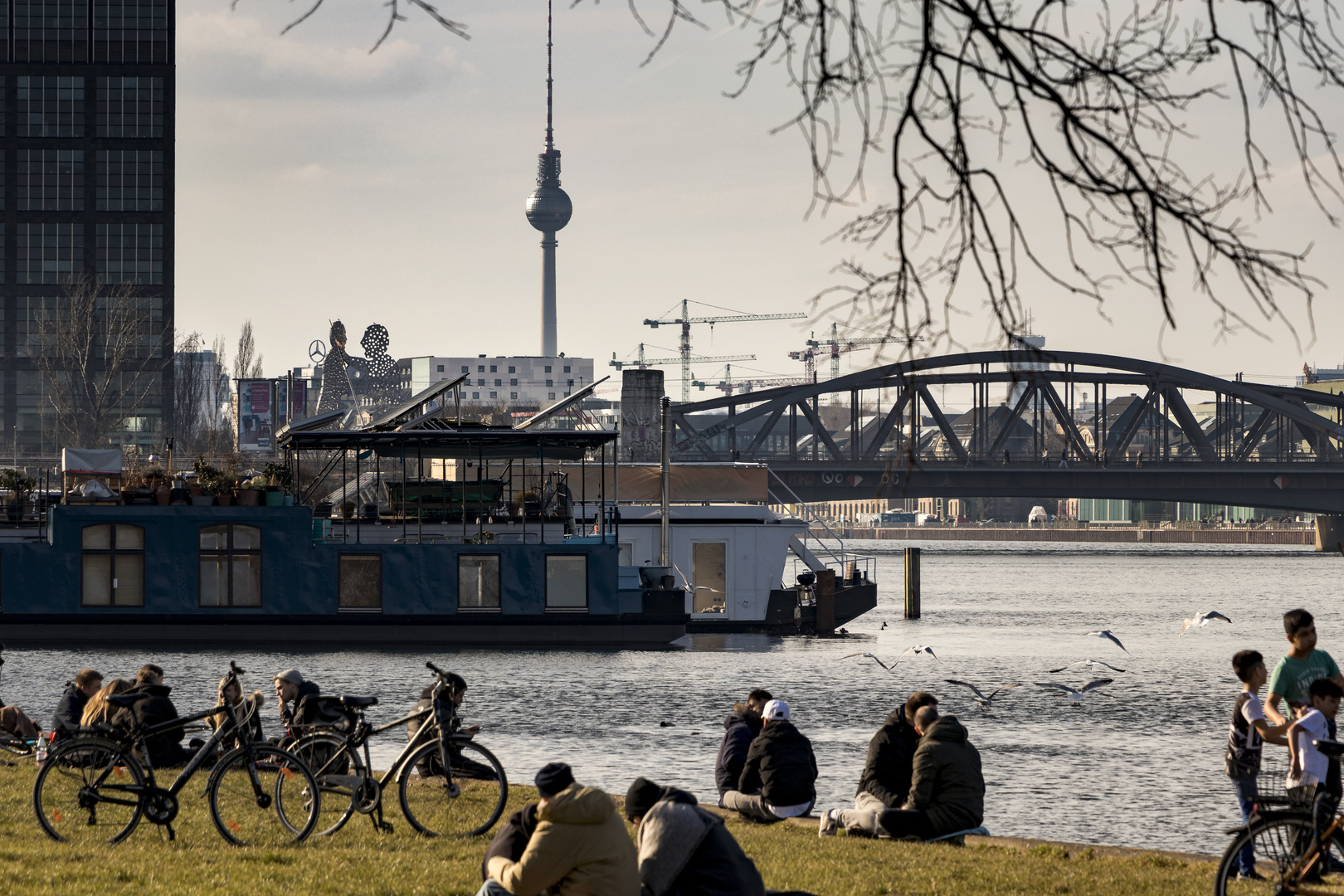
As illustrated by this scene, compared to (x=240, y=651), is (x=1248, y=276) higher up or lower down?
higher up

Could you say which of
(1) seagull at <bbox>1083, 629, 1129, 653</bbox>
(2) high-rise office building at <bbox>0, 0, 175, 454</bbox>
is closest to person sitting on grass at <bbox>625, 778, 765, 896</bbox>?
(1) seagull at <bbox>1083, 629, 1129, 653</bbox>

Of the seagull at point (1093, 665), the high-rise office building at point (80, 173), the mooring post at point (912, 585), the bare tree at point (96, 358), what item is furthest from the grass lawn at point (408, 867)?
the high-rise office building at point (80, 173)

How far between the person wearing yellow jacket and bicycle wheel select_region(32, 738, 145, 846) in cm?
536

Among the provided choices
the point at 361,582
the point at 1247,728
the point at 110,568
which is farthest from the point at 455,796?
the point at 110,568

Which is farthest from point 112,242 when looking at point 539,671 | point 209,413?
point 539,671

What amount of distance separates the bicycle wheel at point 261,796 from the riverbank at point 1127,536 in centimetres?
15922

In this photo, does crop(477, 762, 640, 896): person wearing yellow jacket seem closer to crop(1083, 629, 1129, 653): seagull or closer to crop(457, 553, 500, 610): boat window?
crop(1083, 629, 1129, 653): seagull

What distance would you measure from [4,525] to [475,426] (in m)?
12.3

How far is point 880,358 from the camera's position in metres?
6.07

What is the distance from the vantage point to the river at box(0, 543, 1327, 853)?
75.9 ft

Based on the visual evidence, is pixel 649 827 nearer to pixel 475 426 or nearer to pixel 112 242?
pixel 475 426

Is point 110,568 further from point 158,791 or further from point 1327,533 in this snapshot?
point 1327,533

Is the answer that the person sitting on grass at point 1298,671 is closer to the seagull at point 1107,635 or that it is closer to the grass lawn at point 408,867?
the grass lawn at point 408,867

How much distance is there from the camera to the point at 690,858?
30.2ft
